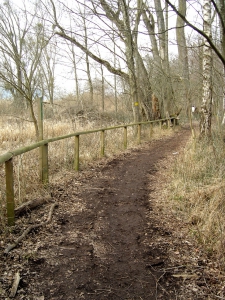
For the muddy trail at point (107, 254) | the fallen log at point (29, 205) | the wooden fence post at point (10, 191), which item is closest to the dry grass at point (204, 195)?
the muddy trail at point (107, 254)

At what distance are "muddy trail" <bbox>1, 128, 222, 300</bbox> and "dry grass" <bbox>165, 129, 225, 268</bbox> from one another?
220 mm

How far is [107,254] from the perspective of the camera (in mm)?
2881

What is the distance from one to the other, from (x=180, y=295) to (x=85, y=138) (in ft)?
23.0

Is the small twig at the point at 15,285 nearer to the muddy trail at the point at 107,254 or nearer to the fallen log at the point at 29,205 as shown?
the muddy trail at the point at 107,254

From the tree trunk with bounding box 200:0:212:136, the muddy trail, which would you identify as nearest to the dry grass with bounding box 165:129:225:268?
the muddy trail

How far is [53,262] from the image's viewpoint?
271 centimetres

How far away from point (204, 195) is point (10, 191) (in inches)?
119

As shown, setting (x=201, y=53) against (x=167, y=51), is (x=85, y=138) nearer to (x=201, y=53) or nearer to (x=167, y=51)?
(x=201, y=53)

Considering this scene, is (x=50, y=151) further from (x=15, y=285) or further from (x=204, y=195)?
(x=15, y=285)

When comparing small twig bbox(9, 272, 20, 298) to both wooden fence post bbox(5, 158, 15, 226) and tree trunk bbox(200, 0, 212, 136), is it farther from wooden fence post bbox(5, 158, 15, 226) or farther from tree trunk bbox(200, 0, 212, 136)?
tree trunk bbox(200, 0, 212, 136)

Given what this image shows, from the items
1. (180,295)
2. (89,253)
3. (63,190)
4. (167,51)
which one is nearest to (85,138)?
(63,190)

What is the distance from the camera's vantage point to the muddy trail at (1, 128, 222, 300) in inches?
91.0

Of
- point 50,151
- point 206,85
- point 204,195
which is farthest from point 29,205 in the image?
point 206,85

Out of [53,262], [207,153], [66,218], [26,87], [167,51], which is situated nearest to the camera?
[53,262]
